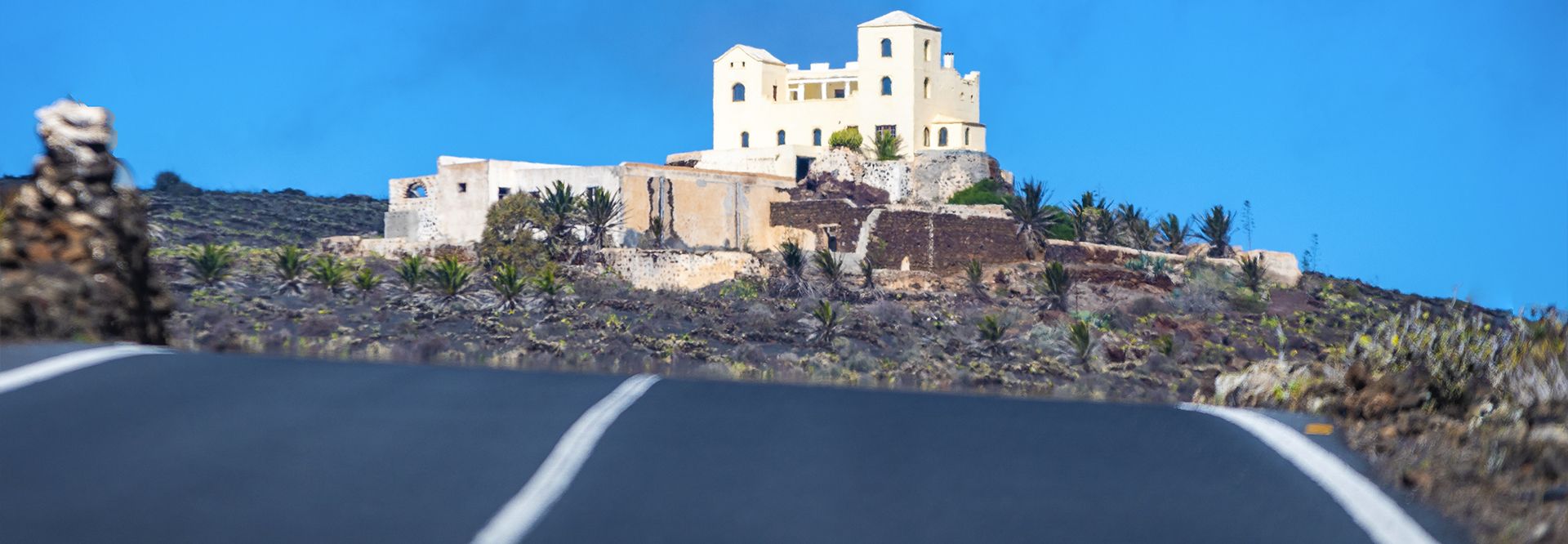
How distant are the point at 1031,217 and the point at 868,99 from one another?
9788 mm

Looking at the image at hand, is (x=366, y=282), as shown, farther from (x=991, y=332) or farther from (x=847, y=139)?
(x=847, y=139)

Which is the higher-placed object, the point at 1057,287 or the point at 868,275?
the point at 868,275

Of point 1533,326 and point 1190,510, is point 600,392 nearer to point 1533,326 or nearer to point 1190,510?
point 1190,510

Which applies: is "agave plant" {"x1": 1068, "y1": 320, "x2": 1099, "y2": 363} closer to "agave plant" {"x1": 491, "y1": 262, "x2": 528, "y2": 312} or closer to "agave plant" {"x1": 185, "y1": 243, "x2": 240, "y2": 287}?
"agave plant" {"x1": 491, "y1": 262, "x2": 528, "y2": 312}

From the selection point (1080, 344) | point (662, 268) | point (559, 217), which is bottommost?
point (1080, 344)

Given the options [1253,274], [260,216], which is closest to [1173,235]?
[1253,274]

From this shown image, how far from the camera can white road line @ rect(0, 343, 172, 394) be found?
7.57m

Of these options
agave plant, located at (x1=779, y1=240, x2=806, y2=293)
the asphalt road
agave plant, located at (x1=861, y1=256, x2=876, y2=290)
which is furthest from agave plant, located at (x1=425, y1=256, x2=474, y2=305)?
the asphalt road

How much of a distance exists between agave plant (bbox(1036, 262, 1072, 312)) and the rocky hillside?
86.6 ft

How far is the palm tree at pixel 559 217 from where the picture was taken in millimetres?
48406

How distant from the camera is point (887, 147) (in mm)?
58625

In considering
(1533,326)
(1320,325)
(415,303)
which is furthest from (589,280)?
(1533,326)

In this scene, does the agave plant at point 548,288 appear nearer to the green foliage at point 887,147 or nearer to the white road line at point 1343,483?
the green foliage at point 887,147

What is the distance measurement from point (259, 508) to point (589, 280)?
135ft
